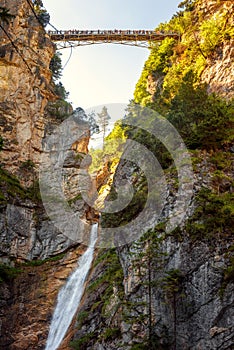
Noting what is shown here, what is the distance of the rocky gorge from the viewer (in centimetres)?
1220

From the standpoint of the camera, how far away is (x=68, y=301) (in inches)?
843

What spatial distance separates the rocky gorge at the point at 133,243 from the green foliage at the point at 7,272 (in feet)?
0.21

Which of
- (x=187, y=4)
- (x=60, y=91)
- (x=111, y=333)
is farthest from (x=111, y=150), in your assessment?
(x=111, y=333)

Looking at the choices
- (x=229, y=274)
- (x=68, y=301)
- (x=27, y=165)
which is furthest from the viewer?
(x=27, y=165)

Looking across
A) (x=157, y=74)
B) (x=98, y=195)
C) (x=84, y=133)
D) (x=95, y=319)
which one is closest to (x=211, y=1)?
(x=157, y=74)

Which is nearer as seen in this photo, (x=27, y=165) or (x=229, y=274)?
(x=229, y=274)

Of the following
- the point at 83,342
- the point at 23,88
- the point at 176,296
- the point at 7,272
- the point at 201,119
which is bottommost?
the point at 83,342

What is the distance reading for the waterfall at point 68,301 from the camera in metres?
19.2

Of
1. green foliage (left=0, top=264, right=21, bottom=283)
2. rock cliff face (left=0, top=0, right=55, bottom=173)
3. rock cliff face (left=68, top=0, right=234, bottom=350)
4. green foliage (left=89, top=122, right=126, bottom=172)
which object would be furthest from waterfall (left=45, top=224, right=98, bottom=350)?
green foliage (left=89, top=122, right=126, bottom=172)

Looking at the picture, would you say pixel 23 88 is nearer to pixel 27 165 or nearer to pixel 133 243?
pixel 27 165

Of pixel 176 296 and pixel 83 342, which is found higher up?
pixel 176 296

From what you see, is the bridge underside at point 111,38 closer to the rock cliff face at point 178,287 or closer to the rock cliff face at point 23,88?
the rock cliff face at point 23,88

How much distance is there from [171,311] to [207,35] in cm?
2244

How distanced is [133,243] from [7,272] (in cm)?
1208
